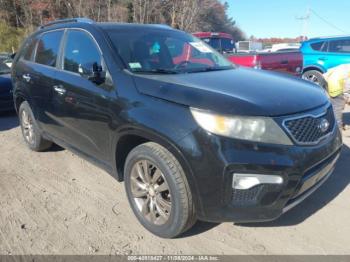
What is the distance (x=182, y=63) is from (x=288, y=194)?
1.72 meters

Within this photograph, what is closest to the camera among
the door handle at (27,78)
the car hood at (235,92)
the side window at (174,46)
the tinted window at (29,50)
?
the car hood at (235,92)

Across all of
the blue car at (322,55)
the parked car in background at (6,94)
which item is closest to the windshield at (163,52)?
the parked car in background at (6,94)

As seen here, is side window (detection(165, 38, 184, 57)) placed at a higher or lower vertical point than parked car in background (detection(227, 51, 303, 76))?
higher

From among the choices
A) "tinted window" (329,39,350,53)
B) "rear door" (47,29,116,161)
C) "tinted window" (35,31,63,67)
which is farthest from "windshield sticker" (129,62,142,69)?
"tinted window" (329,39,350,53)

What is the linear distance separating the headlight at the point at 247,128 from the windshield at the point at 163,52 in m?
0.97

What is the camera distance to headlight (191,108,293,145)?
96.4 inches

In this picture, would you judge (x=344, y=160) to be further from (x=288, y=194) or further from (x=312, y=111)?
(x=288, y=194)

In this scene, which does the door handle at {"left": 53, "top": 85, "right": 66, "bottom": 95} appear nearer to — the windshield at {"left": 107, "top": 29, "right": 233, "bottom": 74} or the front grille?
the windshield at {"left": 107, "top": 29, "right": 233, "bottom": 74}

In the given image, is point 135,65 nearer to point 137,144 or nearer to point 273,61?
point 137,144

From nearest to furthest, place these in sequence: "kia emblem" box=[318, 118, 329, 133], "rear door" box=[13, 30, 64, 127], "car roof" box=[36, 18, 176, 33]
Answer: "kia emblem" box=[318, 118, 329, 133], "car roof" box=[36, 18, 176, 33], "rear door" box=[13, 30, 64, 127]

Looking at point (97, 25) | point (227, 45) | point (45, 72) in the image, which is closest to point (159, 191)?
point (97, 25)

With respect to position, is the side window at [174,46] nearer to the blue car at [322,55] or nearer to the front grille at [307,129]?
the front grille at [307,129]

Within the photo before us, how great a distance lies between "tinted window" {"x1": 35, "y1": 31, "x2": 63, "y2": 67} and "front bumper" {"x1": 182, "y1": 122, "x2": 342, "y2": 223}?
Answer: 2.53m

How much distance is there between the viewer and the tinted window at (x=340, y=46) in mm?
9336
